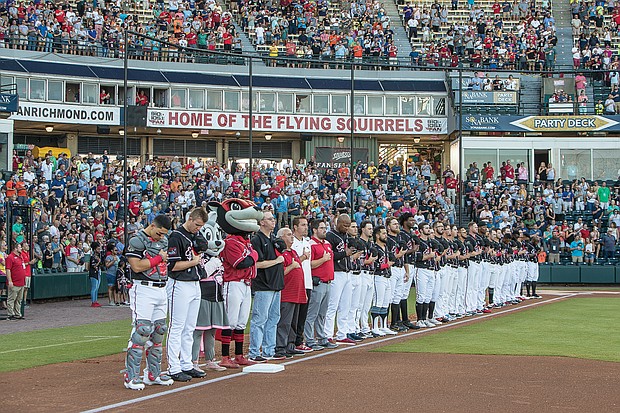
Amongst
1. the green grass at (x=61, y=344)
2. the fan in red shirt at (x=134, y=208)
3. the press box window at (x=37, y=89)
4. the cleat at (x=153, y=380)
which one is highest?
the press box window at (x=37, y=89)

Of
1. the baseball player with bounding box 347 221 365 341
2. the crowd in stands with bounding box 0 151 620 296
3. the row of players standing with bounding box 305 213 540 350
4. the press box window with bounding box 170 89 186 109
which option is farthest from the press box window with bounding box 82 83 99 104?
the baseball player with bounding box 347 221 365 341

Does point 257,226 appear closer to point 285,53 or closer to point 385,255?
point 385,255

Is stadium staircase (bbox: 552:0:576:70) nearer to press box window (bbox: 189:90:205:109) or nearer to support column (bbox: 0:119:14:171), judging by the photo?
press box window (bbox: 189:90:205:109)

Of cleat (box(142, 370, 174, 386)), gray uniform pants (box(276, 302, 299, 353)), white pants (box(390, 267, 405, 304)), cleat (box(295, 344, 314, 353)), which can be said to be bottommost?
cleat (box(295, 344, 314, 353))

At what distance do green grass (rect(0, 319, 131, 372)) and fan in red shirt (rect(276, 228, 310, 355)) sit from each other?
2.81 m

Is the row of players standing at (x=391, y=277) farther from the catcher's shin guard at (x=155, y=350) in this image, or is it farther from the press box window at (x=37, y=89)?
the press box window at (x=37, y=89)

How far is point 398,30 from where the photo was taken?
52344mm

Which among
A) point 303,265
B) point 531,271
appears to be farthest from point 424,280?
point 531,271

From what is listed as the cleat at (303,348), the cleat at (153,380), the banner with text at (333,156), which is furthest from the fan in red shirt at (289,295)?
the banner with text at (333,156)

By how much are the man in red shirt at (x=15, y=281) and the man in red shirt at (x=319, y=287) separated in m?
9.49

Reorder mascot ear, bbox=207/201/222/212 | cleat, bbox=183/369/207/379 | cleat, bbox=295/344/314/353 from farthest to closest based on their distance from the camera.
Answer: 1. cleat, bbox=295/344/314/353
2. mascot ear, bbox=207/201/222/212
3. cleat, bbox=183/369/207/379

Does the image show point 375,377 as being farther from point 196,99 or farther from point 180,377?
point 196,99

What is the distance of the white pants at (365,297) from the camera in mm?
16141

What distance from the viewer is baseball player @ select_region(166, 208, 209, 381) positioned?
35.6 ft
